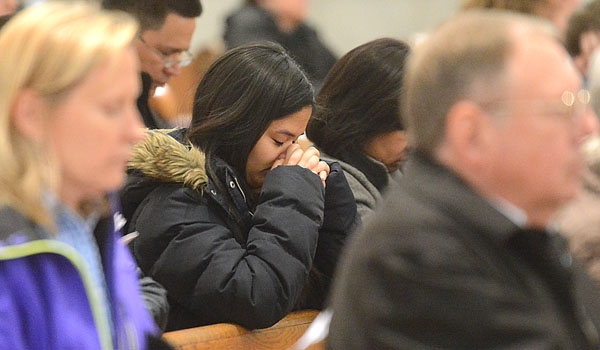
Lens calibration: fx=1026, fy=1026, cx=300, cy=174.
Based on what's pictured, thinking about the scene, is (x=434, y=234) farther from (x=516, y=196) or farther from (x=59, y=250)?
(x=59, y=250)

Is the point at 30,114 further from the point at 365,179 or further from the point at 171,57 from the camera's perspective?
the point at 171,57

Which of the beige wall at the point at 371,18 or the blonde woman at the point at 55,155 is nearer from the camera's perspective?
the blonde woman at the point at 55,155

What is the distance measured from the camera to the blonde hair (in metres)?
2.06

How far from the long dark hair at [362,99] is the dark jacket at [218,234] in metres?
0.54

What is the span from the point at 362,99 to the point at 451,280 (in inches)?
76.9

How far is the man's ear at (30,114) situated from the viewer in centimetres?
207

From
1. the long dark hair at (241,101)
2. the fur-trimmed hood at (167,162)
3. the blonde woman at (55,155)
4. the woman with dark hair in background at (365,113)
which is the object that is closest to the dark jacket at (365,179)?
the woman with dark hair in background at (365,113)

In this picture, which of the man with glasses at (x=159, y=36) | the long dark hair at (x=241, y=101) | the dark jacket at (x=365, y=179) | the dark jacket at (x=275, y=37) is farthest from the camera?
the dark jacket at (x=275, y=37)

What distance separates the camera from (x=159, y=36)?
4445 mm

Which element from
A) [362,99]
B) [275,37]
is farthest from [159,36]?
[275,37]

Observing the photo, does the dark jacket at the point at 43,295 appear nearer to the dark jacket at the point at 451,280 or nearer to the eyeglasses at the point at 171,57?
the dark jacket at the point at 451,280

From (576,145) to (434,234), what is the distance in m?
0.38

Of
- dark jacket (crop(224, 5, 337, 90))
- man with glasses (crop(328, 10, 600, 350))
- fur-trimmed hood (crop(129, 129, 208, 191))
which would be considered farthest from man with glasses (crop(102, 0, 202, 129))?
man with glasses (crop(328, 10, 600, 350))

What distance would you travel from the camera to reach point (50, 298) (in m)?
2.09
